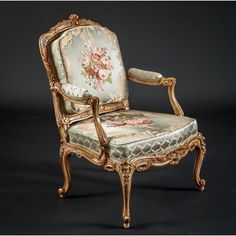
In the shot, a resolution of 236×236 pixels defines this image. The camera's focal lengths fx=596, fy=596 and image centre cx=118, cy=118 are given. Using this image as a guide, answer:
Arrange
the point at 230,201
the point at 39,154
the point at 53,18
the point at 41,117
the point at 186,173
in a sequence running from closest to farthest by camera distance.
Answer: the point at 230,201, the point at 186,173, the point at 39,154, the point at 41,117, the point at 53,18

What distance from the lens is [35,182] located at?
412 centimetres

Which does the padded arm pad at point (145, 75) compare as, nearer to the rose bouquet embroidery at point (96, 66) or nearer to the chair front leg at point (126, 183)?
the rose bouquet embroidery at point (96, 66)

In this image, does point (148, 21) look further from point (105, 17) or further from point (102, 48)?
point (102, 48)

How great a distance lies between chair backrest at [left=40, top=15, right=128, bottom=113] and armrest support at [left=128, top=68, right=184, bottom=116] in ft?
0.30

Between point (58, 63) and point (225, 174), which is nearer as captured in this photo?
point (58, 63)

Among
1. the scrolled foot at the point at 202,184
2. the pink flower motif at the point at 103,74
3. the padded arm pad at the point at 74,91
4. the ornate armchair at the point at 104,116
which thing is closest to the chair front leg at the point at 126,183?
the ornate armchair at the point at 104,116

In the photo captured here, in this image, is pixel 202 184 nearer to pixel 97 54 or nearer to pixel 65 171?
pixel 65 171

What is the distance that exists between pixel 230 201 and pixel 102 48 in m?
1.29

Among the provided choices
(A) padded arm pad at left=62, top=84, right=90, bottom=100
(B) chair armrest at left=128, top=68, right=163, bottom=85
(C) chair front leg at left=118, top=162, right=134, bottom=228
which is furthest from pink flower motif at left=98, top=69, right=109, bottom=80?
(C) chair front leg at left=118, top=162, right=134, bottom=228

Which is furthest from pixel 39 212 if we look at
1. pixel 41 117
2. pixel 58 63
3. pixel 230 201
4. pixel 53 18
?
pixel 53 18

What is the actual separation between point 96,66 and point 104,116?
1.09 ft

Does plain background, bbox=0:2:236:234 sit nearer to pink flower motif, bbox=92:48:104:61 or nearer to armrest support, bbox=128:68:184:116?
armrest support, bbox=128:68:184:116

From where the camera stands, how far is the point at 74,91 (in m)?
3.51

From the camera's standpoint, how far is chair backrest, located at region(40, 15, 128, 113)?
12.3 feet
